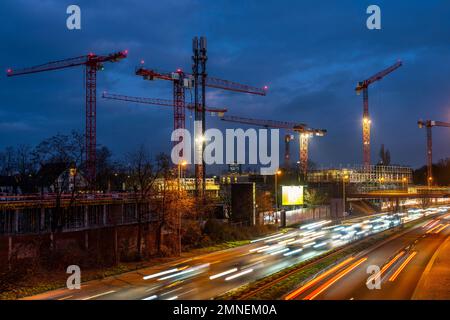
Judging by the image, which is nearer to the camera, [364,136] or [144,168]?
[144,168]

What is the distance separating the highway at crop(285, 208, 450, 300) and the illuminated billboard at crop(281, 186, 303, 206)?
28.0m

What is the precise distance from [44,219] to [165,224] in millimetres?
10749

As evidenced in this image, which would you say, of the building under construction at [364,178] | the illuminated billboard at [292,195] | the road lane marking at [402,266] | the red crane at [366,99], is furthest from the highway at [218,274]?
the red crane at [366,99]

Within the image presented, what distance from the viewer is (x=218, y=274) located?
29078 mm

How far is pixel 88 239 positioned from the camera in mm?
39219

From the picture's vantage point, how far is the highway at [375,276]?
21.8 meters

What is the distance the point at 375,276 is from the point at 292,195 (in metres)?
43.8

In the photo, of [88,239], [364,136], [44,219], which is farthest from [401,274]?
[364,136]

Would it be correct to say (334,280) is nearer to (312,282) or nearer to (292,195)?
(312,282)

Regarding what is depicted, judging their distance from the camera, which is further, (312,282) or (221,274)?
(221,274)

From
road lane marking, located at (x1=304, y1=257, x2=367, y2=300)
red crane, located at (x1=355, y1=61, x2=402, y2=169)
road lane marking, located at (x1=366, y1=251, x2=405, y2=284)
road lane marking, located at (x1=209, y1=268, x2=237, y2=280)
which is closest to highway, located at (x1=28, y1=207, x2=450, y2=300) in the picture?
road lane marking, located at (x1=209, y1=268, x2=237, y2=280)

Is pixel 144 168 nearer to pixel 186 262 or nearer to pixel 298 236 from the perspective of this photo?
pixel 186 262

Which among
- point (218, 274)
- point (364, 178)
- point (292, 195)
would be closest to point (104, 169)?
point (292, 195)

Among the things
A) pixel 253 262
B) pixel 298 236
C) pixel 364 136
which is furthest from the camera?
pixel 364 136
